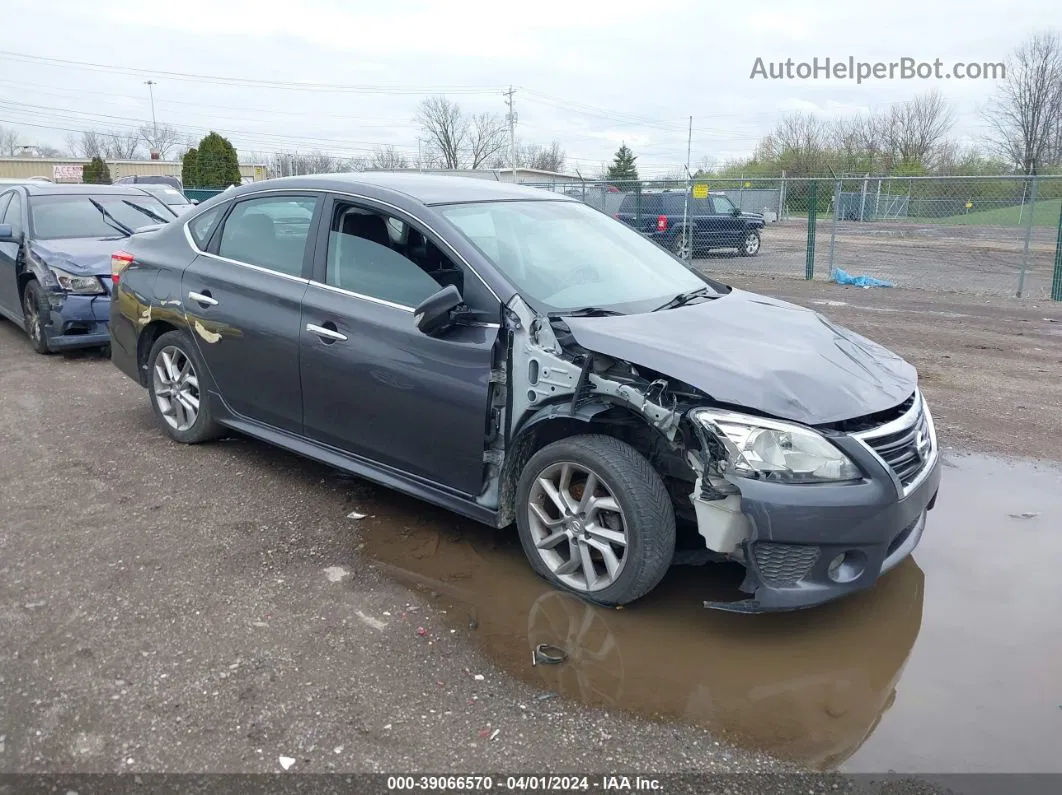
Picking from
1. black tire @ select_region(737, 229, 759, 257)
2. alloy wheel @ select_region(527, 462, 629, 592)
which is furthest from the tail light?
black tire @ select_region(737, 229, 759, 257)

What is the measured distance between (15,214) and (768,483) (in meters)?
8.62

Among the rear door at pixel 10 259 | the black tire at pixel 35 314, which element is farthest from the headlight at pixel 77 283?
the rear door at pixel 10 259

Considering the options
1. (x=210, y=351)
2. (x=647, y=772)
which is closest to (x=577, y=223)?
(x=210, y=351)

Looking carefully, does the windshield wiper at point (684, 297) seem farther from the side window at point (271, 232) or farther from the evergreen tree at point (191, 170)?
the evergreen tree at point (191, 170)

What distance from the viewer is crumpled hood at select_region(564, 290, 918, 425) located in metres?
3.19

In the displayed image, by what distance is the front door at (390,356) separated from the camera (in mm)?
3766

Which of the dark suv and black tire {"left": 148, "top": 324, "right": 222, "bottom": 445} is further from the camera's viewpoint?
the dark suv

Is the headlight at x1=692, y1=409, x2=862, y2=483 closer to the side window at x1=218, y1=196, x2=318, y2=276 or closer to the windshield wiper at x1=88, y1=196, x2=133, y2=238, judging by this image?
the side window at x1=218, y1=196, x2=318, y2=276

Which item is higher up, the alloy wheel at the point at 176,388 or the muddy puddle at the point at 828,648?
the alloy wheel at the point at 176,388

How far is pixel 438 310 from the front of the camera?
3637mm

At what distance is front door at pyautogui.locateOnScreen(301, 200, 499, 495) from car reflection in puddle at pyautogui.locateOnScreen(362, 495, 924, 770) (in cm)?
45

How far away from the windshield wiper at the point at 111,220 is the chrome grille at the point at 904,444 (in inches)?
314

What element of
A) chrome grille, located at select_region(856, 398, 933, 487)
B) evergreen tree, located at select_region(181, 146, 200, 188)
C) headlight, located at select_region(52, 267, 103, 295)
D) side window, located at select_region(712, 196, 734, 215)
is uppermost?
evergreen tree, located at select_region(181, 146, 200, 188)

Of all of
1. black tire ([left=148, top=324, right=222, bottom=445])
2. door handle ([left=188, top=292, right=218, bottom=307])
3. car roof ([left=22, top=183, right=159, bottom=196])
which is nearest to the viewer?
door handle ([left=188, top=292, right=218, bottom=307])
